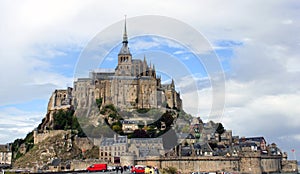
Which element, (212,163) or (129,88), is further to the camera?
(129,88)

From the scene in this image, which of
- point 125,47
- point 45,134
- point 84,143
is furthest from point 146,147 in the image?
point 125,47

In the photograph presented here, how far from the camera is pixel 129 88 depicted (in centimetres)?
8506

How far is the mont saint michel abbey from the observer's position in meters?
84.4

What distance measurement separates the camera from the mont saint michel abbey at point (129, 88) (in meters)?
84.4

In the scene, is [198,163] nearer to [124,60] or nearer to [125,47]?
[124,60]

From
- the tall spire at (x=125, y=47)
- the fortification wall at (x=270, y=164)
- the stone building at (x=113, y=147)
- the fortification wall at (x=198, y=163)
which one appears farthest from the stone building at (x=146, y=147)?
the tall spire at (x=125, y=47)

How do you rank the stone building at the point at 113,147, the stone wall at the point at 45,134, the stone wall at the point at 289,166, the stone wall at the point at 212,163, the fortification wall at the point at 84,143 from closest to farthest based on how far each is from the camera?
the stone wall at the point at 212,163
the stone building at the point at 113,147
the fortification wall at the point at 84,143
the stone wall at the point at 45,134
the stone wall at the point at 289,166

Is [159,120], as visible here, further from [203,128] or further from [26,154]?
[26,154]

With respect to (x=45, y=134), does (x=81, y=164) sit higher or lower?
lower

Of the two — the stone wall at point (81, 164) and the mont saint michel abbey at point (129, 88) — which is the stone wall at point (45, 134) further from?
the stone wall at point (81, 164)

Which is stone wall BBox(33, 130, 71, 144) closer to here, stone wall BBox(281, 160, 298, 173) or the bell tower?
the bell tower

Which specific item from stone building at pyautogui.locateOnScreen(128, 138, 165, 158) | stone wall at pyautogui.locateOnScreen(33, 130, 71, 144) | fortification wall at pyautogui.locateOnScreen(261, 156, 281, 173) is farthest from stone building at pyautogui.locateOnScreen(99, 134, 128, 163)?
fortification wall at pyautogui.locateOnScreen(261, 156, 281, 173)

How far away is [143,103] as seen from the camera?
275 feet

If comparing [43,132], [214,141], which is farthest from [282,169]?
[43,132]
